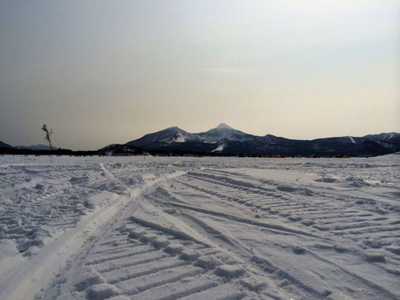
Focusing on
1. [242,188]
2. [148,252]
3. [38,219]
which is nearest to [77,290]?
[148,252]

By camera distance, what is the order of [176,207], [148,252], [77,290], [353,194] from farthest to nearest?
1. [353,194]
2. [176,207]
3. [148,252]
4. [77,290]

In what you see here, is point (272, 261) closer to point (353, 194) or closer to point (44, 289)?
point (44, 289)

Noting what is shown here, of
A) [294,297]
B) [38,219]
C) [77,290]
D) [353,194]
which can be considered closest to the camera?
[294,297]

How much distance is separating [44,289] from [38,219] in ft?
10.7

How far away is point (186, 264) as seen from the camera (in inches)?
136

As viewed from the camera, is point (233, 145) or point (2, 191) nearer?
point (2, 191)

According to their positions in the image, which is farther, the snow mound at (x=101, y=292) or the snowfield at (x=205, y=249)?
the snowfield at (x=205, y=249)

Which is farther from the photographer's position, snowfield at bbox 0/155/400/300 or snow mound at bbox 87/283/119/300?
snowfield at bbox 0/155/400/300

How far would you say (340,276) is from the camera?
9.95 feet

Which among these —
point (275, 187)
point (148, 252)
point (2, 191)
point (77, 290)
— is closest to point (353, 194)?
point (275, 187)

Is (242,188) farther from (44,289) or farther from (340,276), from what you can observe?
(44,289)

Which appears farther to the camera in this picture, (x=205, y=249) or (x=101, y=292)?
(x=205, y=249)

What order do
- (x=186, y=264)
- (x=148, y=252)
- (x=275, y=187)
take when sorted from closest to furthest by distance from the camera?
1. (x=186, y=264)
2. (x=148, y=252)
3. (x=275, y=187)

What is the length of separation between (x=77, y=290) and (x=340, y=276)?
3.13 metres
